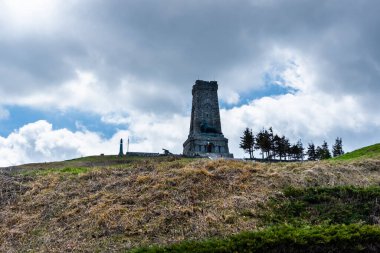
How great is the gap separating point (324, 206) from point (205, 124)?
4748 centimetres

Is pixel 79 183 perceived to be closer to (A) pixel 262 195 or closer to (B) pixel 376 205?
(A) pixel 262 195

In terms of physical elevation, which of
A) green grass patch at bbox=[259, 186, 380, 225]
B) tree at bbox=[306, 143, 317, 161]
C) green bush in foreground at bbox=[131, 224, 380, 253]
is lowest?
green bush in foreground at bbox=[131, 224, 380, 253]

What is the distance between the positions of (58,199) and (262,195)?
7.29 metres

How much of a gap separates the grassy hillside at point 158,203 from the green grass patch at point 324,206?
0.04 metres

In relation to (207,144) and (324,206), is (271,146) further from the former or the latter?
(324,206)

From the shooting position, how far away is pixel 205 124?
58.7 m

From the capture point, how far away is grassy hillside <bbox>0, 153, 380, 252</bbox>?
10.3 meters

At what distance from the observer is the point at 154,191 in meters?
13.2

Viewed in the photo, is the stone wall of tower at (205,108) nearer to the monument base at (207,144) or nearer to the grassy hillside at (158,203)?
the monument base at (207,144)

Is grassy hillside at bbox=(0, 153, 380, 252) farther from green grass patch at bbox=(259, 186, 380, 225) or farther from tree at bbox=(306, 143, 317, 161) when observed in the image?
tree at bbox=(306, 143, 317, 161)

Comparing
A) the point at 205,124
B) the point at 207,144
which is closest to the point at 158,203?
the point at 207,144

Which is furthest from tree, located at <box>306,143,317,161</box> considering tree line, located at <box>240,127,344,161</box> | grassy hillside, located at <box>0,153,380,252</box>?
grassy hillside, located at <box>0,153,380,252</box>

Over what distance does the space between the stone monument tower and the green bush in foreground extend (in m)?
46.9

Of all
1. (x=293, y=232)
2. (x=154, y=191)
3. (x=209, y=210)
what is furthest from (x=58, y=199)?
(x=293, y=232)
